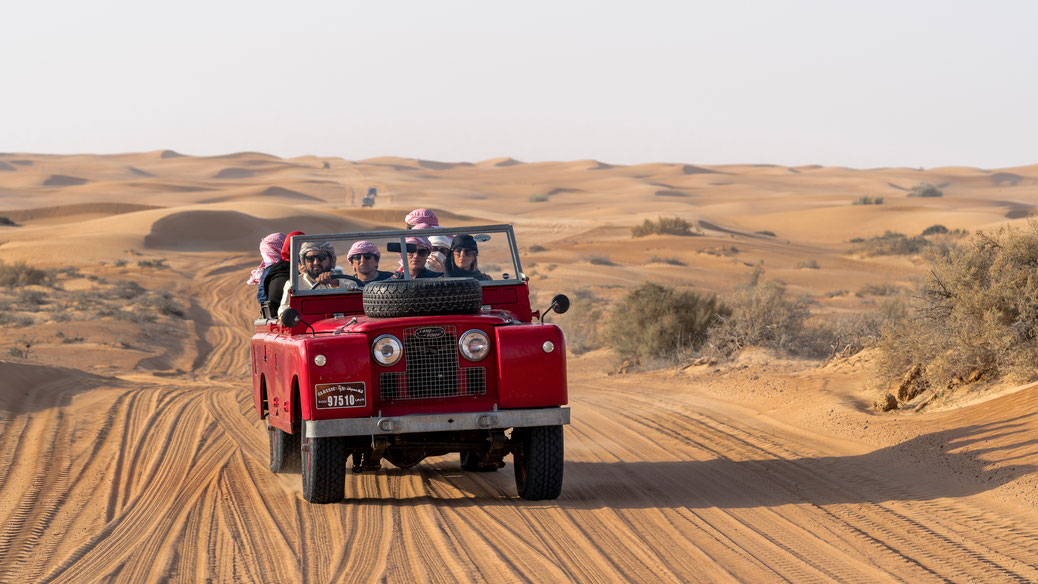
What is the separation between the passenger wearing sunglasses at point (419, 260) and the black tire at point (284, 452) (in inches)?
70.4

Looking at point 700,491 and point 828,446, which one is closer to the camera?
point 700,491

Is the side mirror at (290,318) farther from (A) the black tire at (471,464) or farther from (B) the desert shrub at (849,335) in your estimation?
(B) the desert shrub at (849,335)

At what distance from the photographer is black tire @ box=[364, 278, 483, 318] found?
8.27 meters

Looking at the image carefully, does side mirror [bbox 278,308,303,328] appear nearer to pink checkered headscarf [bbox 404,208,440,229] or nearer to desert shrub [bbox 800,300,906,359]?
pink checkered headscarf [bbox 404,208,440,229]

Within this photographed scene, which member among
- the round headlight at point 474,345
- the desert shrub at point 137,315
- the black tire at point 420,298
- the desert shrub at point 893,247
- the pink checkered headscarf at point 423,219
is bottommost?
the desert shrub at point 893,247

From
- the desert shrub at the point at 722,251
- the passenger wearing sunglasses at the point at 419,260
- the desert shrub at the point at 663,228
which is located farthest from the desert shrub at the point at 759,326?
the desert shrub at the point at 663,228

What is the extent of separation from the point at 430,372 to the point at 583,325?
65.2 feet

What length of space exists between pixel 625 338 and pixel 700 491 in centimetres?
1325

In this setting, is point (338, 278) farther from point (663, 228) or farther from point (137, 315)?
point (663, 228)

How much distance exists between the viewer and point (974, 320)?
483 inches

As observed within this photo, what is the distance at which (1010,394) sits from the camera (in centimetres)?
1139

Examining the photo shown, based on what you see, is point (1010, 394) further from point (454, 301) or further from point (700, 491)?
point (454, 301)

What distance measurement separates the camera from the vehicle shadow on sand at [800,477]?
28.6 ft

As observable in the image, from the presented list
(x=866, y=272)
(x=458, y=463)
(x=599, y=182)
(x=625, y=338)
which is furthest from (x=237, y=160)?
(x=458, y=463)
